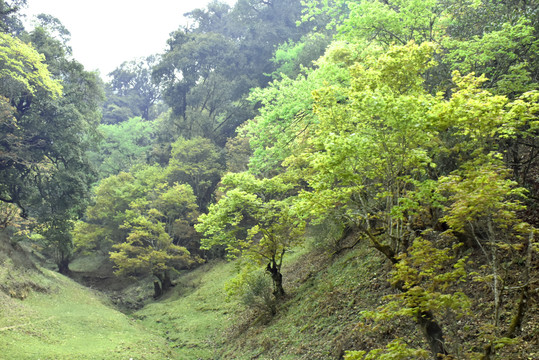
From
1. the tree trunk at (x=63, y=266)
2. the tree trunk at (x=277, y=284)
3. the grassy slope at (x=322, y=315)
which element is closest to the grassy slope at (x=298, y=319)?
the grassy slope at (x=322, y=315)

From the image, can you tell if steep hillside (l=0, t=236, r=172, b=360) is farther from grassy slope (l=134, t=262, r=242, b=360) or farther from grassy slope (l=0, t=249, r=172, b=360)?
grassy slope (l=134, t=262, r=242, b=360)

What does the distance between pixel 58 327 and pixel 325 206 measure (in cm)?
1065

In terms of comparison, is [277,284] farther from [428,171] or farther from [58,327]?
[58,327]

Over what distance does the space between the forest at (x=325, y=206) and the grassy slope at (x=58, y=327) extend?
0.30 feet

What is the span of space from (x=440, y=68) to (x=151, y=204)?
20806 millimetres

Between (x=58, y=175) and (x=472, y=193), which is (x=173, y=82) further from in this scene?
(x=472, y=193)

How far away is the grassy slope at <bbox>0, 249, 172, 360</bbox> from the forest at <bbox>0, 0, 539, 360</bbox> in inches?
3.6

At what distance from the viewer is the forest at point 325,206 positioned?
430 cm

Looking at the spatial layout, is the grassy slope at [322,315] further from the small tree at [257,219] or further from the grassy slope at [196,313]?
the small tree at [257,219]

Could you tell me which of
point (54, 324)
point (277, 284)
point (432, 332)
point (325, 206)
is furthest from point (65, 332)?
point (432, 332)

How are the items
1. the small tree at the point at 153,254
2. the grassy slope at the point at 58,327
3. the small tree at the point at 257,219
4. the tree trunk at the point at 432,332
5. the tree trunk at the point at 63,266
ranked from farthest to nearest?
the tree trunk at the point at 63,266
the small tree at the point at 153,254
the small tree at the point at 257,219
the grassy slope at the point at 58,327
the tree trunk at the point at 432,332

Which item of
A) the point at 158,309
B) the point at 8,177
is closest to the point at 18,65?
the point at 8,177

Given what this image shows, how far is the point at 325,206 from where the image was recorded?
541 centimetres

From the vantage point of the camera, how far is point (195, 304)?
54.4ft
